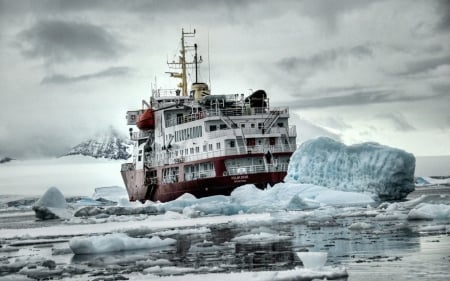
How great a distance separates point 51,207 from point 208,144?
1044 cm

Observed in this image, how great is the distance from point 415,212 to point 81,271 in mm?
13242

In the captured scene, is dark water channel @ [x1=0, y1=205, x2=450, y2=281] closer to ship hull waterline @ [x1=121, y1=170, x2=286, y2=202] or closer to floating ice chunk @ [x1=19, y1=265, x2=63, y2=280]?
floating ice chunk @ [x1=19, y1=265, x2=63, y2=280]

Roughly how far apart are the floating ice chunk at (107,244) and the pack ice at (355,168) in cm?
1788

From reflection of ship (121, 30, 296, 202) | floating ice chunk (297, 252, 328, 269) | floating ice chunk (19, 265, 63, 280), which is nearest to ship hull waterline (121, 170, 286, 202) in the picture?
reflection of ship (121, 30, 296, 202)

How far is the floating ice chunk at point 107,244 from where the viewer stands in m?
20.0

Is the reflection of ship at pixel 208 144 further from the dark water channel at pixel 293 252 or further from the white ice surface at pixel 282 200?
the dark water channel at pixel 293 252

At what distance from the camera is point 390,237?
65.8 ft

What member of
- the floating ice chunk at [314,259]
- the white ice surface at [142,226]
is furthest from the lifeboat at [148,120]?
the floating ice chunk at [314,259]

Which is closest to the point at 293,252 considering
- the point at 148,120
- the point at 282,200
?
the point at 282,200

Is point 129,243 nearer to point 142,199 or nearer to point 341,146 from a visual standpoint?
point 341,146

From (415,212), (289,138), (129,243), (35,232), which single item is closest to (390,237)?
(415,212)

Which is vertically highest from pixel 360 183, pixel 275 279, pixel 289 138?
pixel 289 138

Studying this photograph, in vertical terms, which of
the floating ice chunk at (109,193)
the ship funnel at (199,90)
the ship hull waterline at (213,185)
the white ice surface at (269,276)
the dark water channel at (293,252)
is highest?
the ship funnel at (199,90)

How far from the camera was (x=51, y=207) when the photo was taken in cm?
4481
